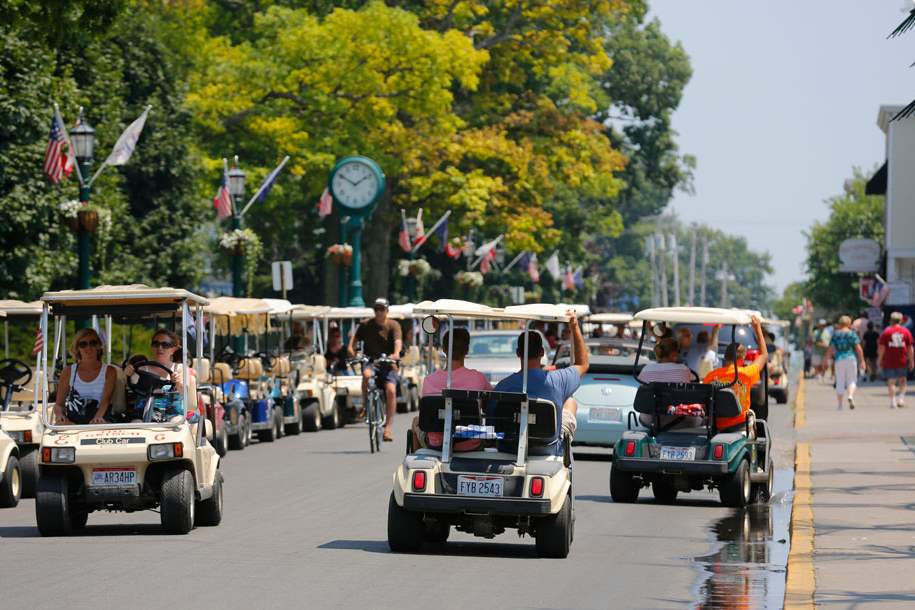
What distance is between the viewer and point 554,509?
13.3m

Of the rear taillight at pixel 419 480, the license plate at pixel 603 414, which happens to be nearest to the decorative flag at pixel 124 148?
the license plate at pixel 603 414

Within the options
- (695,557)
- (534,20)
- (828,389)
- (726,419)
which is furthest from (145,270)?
(695,557)

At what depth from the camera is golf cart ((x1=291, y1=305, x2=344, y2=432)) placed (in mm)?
31328

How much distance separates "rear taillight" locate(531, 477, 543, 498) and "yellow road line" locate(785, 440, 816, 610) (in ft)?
5.81

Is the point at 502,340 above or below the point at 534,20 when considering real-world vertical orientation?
below

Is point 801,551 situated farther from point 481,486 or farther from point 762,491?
point 762,491

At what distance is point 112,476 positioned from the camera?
14.6 m

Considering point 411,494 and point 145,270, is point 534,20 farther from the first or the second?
point 411,494

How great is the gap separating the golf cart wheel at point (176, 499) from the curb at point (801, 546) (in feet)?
15.0

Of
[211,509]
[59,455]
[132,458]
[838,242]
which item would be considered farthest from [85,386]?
[838,242]

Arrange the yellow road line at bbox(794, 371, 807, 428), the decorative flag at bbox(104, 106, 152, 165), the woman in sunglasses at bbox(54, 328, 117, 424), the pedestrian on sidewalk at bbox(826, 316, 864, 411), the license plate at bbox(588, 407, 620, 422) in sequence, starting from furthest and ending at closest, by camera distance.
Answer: the pedestrian on sidewalk at bbox(826, 316, 864, 411) < the decorative flag at bbox(104, 106, 152, 165) < the yellow road line at bbox(794, 371, 807, 428) < the license plate at bbox(588, 407, 620, 422) < the woman in sunglasses at bbox(54, 328, 117, 424)

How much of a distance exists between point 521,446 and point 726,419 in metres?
4.92

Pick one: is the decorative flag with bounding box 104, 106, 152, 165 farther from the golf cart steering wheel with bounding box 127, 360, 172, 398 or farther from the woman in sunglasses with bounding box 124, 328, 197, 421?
the golf cart steering wheel with bounding box 127, 360, 172, 398

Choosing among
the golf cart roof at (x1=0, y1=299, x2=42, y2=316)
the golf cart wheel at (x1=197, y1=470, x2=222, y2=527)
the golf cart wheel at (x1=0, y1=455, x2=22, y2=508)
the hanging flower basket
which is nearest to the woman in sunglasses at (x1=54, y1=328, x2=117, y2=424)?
the golf cart wheel at (x1=197, y1=470, x2=222, y2=527)
